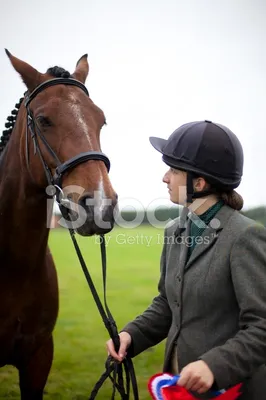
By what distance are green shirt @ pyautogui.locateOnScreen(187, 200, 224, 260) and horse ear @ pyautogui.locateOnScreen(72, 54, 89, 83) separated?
1385mm

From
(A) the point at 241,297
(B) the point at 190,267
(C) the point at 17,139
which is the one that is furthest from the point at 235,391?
(C) the point at 17,139

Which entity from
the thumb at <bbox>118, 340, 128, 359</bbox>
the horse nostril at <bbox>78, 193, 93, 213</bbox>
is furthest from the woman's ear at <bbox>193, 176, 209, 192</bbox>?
the thumb at <bbox>118, 340, 128, 359</bbox>

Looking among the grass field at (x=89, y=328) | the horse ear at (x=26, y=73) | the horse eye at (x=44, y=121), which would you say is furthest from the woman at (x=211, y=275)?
the grass field at (x=89, y=328)

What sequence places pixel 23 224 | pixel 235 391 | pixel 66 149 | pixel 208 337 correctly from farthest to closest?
pixel 23 224
pixel 66 149
pixel 208 337
pixel 235 391

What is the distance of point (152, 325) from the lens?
2.09m

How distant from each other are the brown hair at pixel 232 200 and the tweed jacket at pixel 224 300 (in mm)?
38

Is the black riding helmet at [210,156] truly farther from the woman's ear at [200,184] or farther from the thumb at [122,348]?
the thumb at [122,348]

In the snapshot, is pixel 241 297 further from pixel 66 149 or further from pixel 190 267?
pixel 66 149

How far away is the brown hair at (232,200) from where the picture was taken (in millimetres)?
1850

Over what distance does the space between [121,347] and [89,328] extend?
3.48 meters

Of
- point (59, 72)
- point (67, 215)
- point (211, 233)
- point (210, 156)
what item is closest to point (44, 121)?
point (59, 72)

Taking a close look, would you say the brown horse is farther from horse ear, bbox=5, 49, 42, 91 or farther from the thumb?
the thumb

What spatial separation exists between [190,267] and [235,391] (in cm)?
47

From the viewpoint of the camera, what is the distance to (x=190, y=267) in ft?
5.97
